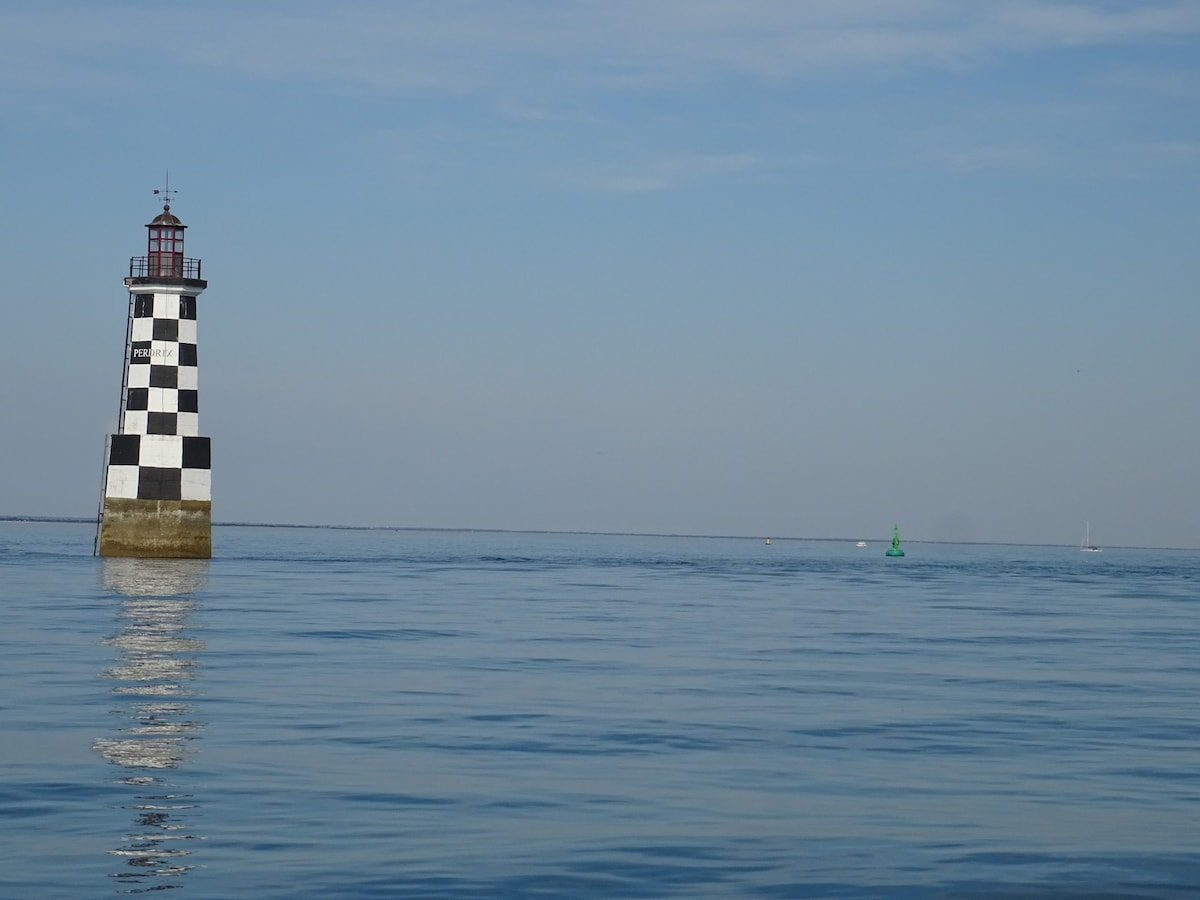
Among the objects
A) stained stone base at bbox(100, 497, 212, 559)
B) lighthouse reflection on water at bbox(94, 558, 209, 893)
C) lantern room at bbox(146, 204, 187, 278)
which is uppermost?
lantern room at bbox(146, 204, 187, 278)

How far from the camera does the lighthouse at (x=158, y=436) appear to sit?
165 feet

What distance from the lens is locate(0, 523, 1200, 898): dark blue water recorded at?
9.15 meters

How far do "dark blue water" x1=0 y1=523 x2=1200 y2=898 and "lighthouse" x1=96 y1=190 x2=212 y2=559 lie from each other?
2236 centimetres

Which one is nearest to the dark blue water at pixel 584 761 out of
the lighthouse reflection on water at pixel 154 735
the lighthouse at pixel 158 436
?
the lighthouse reflection on water at pixel 154 735

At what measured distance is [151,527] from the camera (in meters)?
50.8

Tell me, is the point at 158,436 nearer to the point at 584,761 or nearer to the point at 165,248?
the point at 165,248

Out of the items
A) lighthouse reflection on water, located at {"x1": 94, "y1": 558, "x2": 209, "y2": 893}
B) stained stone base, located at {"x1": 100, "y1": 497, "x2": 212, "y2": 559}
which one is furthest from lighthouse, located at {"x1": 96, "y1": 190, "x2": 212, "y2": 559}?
lighthouse reflection on water, located at {"x1": 94, "y1": 558, "x2": 209, "y2": 893}

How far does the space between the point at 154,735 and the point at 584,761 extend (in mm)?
3760

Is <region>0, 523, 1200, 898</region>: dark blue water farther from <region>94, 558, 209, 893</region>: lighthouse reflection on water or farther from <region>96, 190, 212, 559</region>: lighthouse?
<region>96, 190, 212, 559</region>: lighthouse

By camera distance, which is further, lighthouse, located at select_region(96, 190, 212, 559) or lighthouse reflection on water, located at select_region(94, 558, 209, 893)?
lighthouse, located at select_region(96, 190, 212, 559)

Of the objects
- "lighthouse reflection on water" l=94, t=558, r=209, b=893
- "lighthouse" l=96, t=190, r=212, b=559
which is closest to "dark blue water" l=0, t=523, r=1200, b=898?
"lighthouse reflection on water" l=94, t=558, r=209, b=893

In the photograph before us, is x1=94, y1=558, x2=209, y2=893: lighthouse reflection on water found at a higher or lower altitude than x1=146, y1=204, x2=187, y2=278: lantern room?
lower

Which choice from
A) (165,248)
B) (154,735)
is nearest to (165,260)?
(165,248)

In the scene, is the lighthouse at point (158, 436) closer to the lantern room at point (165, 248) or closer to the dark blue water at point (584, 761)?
the lantern room at point (165, 248)
